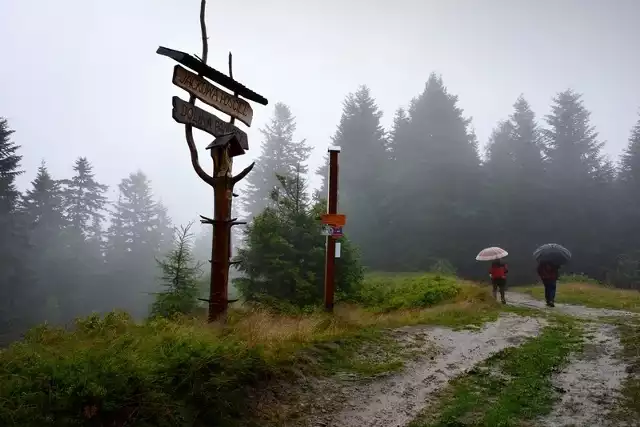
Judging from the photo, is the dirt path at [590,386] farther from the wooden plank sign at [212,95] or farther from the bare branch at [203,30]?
the bare branch at [203,30]

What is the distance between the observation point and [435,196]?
1347 inches

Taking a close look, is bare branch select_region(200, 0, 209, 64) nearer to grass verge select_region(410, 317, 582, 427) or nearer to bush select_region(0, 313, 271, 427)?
bush select_region(0, 313, 271, 427)

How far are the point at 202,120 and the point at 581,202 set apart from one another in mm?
37474

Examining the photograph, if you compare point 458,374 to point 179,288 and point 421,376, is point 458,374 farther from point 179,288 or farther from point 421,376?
point 179,288

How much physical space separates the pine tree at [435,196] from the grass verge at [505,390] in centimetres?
2396

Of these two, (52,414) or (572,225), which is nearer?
(52,414)

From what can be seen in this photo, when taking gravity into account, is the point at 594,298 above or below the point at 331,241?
below

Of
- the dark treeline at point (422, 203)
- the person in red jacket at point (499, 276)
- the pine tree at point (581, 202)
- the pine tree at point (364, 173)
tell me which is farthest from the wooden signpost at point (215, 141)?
the pine tree at point (581, 202)

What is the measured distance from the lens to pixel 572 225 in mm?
34719

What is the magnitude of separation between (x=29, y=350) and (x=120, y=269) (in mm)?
48323

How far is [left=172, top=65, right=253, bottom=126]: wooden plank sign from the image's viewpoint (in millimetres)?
6754

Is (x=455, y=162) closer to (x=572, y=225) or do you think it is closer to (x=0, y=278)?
(x=572, y=225)

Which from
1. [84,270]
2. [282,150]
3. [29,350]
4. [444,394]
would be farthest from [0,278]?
[444,394]

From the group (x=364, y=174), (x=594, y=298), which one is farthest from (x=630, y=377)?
(x=364, y=174)
